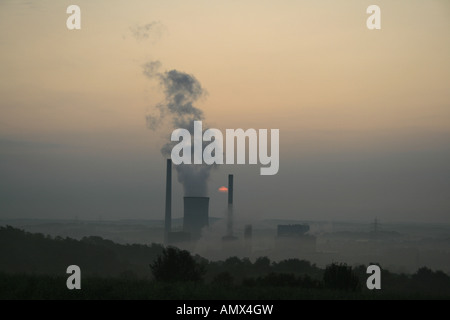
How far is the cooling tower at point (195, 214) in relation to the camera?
9800cm

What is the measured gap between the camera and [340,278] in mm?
33531

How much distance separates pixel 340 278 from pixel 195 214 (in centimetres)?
6777

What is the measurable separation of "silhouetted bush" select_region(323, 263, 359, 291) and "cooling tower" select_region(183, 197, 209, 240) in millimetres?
64389

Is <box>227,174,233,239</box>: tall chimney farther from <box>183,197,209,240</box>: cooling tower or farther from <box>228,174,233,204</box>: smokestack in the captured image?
<box>183,197,209,240</box>: cooling tower

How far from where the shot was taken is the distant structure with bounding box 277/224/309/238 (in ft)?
407

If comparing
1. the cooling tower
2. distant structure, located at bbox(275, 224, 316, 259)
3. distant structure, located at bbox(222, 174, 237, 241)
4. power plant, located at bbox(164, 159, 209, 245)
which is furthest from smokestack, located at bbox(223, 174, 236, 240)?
distant structure, located at bbox(275, 224, 316, 259)

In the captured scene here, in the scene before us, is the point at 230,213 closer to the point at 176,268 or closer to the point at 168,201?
the point at 168,201

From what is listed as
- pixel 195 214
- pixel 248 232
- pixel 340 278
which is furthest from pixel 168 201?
pixel 340 278

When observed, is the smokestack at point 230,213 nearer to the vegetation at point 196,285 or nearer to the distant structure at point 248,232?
the distant structure at point 248,232

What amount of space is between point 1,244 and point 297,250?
49.8m

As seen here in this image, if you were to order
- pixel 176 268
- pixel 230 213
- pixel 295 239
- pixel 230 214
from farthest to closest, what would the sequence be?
pixel 295 239 < pixel 230 214 < pixel 230 213 < pixel 176 268

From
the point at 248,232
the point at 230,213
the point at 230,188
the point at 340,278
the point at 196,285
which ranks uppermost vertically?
the point at 230,188

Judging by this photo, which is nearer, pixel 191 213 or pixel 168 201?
pixel 191 213
